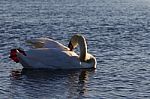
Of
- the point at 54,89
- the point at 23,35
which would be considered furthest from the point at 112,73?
the point at 23,35

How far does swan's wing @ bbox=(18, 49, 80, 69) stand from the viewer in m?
45.2

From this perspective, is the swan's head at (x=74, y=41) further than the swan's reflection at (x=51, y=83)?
Yes

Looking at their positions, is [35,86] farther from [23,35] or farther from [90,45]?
[23,35]

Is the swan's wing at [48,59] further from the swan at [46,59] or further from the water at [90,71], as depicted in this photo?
the water at [90,71]

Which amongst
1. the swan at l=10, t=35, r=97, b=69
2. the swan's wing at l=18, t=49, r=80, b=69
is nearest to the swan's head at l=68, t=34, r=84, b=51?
the swan at l=10, t=35, r=97, b=69

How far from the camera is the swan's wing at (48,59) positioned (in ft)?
148

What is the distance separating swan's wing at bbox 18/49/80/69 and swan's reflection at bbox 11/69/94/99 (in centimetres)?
82

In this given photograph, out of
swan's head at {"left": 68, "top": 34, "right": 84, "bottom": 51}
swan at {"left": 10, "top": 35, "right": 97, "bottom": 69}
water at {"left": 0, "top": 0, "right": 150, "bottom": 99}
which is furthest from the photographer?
swan's head at {"left": 68, "top": 34, "right": 84, "bottom": 51}

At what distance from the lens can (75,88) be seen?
38375mm

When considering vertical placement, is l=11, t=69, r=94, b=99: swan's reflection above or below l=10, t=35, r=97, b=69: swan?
below

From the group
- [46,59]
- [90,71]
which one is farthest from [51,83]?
[90,71]

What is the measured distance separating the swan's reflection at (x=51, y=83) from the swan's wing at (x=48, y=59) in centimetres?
82

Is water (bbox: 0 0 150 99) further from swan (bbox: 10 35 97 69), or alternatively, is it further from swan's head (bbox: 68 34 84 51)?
swan's head (bbox: 68 34 84 51)

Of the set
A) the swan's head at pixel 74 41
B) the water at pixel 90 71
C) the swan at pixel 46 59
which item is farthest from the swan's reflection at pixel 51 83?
the swan's head at pixel 74 41
